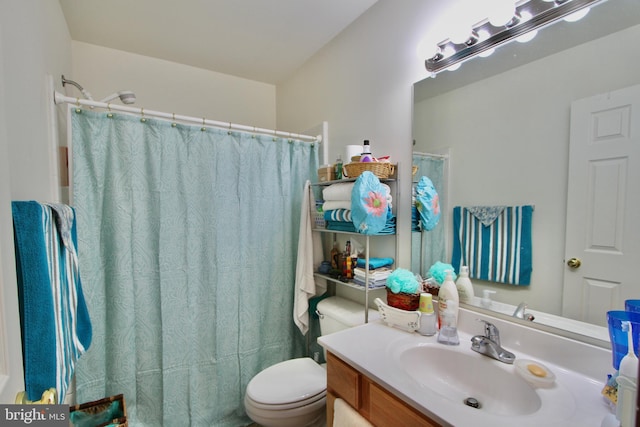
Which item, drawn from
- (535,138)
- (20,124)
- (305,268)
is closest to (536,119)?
(535,138)

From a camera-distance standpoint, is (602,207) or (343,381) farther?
(343,381)

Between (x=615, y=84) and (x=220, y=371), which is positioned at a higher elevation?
(x=615, y=84)

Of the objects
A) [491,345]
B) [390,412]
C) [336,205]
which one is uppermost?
[336,205]

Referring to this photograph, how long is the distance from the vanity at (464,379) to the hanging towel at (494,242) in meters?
0.19

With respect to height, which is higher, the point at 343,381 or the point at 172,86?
the point at 172,86

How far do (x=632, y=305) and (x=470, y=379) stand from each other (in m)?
0.53

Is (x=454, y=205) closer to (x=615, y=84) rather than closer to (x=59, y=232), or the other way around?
(x=615, y=84)

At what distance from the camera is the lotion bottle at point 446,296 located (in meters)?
1.21

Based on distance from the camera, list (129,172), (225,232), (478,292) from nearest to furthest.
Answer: (478,292) < (129,172) < (225,232)

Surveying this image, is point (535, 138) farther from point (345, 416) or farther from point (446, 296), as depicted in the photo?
point (345, 416)

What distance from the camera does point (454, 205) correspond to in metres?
1.33

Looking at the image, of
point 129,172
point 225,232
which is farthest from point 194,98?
point 225,232

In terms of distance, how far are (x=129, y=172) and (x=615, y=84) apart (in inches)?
81.2

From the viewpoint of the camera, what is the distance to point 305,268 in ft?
6.22
